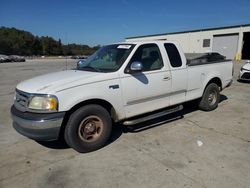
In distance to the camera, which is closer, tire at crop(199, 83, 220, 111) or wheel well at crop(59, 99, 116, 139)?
wheel well at crop(59, 99, 116, 139)

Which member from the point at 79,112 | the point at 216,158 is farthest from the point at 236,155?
the point at 79,112

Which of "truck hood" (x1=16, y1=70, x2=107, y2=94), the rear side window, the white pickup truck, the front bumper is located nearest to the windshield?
the white pickup truck

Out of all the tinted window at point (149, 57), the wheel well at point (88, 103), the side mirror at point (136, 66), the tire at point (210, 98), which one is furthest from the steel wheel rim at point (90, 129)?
the tire at point (210, 98)

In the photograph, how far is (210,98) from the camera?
6.51 m

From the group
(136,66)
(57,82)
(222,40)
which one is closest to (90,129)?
(57,82)

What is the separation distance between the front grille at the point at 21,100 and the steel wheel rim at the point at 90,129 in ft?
3.20

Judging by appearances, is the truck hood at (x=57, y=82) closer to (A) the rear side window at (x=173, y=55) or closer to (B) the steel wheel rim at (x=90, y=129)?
(B) the steel wheel rim at (x=90, y=129)

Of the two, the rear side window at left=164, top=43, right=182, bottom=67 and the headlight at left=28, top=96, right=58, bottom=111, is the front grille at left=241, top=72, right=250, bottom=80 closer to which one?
the rear side window at left=164, top=43, right=182, bottom=67

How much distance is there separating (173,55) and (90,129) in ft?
8.27

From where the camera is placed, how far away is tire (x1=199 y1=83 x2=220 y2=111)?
6.29m

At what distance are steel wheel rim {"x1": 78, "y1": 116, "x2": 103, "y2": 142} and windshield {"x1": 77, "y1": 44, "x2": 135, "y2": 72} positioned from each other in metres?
0.98

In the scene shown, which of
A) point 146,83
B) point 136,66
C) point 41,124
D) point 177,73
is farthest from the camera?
point 177,73

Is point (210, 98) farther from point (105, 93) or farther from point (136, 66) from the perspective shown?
point (105, 93)

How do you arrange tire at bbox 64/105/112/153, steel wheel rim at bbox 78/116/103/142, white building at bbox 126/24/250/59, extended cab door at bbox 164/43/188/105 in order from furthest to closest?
white building at bbox 126/24/250/59 → extended cab door at bbox 164/43/188/105 → steel wheel rim at bbox 78/116/103/142 → tire at bbox 64/105/112/153
